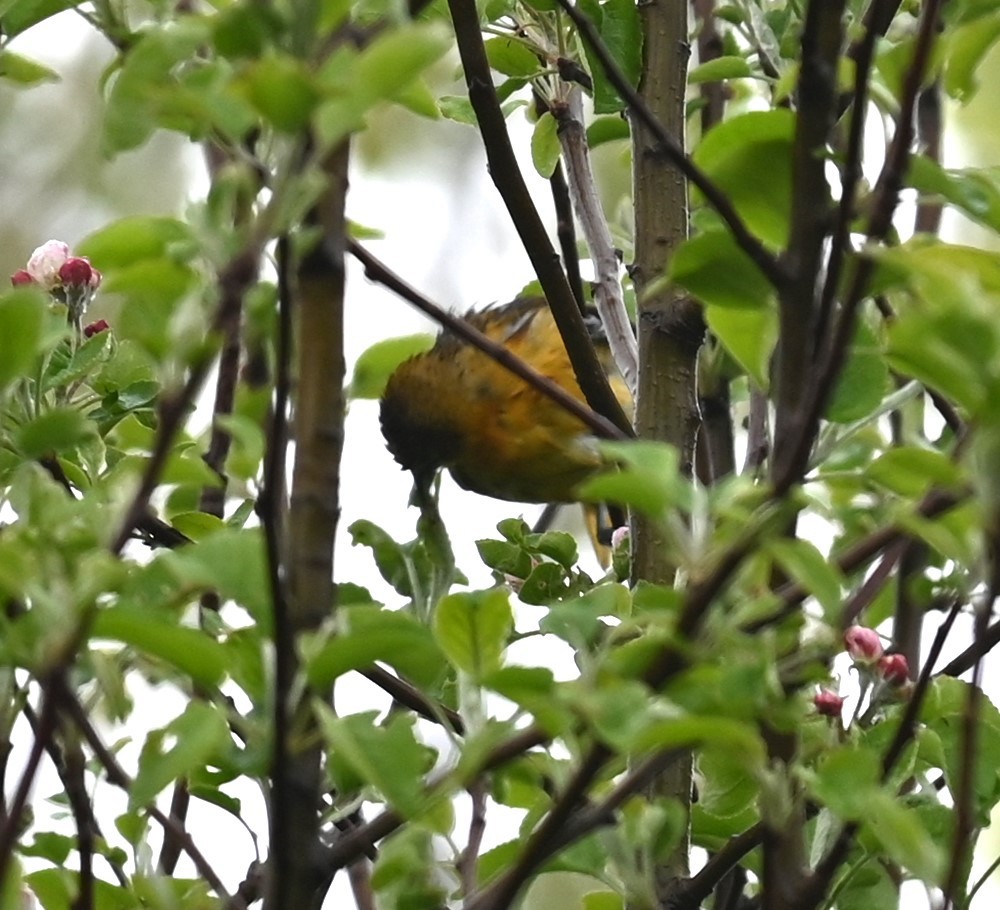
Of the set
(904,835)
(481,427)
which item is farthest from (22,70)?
(481,427)

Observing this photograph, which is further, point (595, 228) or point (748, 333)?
point (595, 228)

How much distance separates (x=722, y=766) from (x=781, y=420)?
1.29ft

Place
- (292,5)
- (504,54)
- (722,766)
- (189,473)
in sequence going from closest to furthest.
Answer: (292,5) < (189,473) < (722,766) < (504,54)

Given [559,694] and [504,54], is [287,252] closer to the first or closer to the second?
[559,694]

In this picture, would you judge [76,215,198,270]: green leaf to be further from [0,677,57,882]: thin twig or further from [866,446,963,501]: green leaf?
[866,446,963,501]: green leaf

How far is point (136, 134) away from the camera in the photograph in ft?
2.11

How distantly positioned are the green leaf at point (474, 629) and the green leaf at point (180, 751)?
0.12 meters

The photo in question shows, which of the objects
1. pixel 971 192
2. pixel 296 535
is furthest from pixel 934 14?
pixel 296 535

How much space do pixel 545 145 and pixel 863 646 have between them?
2.25ft

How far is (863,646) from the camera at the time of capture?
1.10 m

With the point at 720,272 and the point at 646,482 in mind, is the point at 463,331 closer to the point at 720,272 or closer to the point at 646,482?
the point at 720,272

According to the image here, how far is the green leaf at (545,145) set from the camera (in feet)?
5.20

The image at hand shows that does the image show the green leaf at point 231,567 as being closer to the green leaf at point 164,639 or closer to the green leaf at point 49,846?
the green leaf at point 164,639

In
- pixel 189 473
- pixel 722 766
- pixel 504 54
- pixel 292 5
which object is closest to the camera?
pixel 292 5
